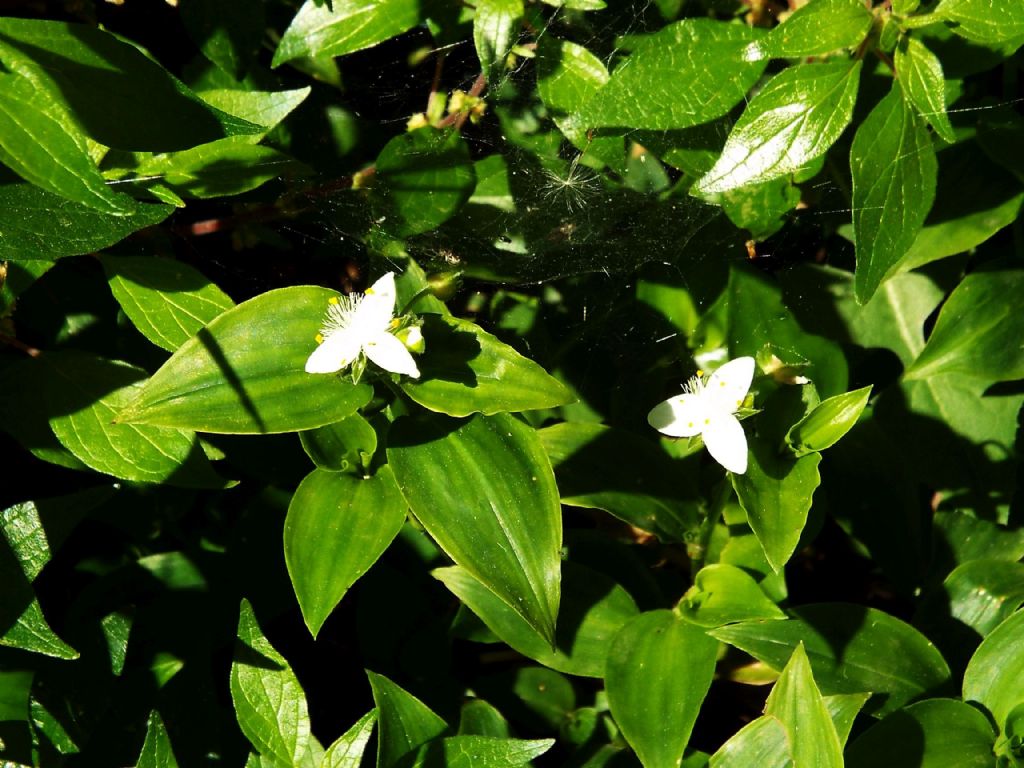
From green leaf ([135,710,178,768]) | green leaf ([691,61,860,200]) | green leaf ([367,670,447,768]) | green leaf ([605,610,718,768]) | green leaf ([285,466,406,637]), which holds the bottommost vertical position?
green leaf ([605,610,718,768])

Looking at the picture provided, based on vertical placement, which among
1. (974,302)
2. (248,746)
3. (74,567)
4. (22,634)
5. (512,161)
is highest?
(512,161)

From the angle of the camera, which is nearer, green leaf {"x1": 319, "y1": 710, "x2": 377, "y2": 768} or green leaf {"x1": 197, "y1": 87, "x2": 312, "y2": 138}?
green leaf {"x1": 319, "y1": 710, "x2": 377, "y2": 768}

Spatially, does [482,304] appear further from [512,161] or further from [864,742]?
[864,742]

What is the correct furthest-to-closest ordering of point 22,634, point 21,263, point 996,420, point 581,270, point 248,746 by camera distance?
1. point 996,420
2. point 581,270
3. point 248,746
4. point 21,263
5. point 22,634

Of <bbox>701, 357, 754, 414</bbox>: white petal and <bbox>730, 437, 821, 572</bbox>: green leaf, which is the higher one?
<bbox>701, 357, 754, 414</bbox>: white petal

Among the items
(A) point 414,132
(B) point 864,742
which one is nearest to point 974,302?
(B) point 864,742

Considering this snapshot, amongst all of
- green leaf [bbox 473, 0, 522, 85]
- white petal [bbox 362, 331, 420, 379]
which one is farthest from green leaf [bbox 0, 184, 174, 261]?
green leaf [bbox 473, 0, 522, 85]

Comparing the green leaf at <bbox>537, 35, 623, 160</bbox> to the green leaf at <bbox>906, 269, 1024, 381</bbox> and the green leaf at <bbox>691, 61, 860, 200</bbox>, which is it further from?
the green leaf at <bbox>906, 269, 1024, 381</bbox>
